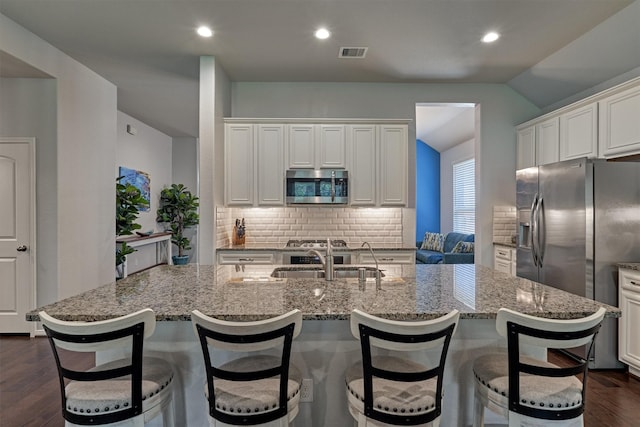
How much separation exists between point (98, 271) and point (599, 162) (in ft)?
18.1

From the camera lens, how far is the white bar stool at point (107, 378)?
130cm

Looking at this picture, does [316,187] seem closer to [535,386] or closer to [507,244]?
[507,244]

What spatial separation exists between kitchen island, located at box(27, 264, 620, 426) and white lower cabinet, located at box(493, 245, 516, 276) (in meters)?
2.27

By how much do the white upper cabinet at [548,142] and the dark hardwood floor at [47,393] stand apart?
2.15 m

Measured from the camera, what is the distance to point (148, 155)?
7.24m

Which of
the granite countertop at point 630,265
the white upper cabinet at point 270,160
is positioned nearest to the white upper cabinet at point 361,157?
the white upper cabinet at point 270,160

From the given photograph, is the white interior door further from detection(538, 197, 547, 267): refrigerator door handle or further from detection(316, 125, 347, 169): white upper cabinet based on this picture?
detection(538, 197, 547, 267): refrigerator door handle

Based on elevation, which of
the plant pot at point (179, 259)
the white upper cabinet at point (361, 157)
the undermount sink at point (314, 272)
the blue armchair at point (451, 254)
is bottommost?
the plant pot at point (179, 259)

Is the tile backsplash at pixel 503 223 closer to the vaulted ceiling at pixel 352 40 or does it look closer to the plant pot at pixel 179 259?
the vaulted ceiling at pixel 352 40

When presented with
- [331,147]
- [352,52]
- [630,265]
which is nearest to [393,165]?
[331,147]

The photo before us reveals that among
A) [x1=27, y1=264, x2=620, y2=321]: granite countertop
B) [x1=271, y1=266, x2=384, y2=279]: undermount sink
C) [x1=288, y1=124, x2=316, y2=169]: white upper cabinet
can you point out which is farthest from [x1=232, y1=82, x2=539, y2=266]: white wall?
[x1=27, y1=264, x2=620, y2=321]: granite countertop

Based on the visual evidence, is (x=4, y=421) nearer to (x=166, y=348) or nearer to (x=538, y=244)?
(x=166, y=348)

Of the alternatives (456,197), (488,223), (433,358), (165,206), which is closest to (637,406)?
(433,358)

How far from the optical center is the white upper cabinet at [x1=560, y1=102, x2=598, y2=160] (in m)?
3.33
